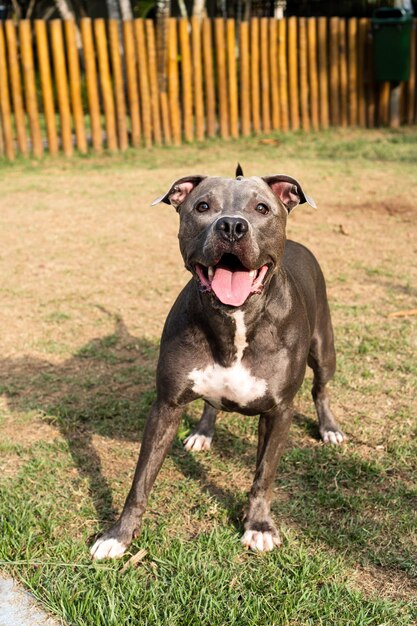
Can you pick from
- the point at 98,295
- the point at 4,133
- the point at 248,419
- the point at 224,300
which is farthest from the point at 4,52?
the point at 224,300

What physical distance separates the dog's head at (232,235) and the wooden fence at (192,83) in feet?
29.0

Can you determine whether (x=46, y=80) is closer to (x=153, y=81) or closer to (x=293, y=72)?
(x=153, y=81)

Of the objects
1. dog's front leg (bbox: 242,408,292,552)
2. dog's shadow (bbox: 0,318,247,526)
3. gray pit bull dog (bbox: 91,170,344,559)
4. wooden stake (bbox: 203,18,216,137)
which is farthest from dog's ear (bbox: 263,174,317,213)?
wooden stake (bbox: 203,18,216,137)

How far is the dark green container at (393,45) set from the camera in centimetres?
1256

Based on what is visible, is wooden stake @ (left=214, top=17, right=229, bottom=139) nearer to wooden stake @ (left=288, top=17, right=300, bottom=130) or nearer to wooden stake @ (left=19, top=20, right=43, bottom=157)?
wooden stake @ (left=288, top=17, right=300, bottom=130)

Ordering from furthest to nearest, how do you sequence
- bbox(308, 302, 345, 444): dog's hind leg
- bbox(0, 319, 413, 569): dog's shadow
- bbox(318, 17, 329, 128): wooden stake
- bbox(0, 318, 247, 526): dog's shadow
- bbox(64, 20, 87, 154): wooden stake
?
bbox(318, 17, 329, 128): wooden stake < bbox(64, 20, 87, 154): wooden stake < bbox(308, 302, 345, 444): dog's hind leg < bbox(0, 318, 247, 526): dog's shadow < bbox(0, 319, 413, 569): dog's shadow

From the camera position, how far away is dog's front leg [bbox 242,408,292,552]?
3.46 metres

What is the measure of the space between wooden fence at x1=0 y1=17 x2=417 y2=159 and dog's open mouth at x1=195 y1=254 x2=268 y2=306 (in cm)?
902

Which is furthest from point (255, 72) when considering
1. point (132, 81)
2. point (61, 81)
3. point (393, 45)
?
point (61, 81)

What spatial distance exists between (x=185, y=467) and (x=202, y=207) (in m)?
1.54

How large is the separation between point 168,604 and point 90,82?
10.0 metres

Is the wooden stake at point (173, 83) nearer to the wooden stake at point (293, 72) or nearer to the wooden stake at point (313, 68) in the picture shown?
the wooden stake at point (293, 72)

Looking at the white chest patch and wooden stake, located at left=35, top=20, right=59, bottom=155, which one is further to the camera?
wooden stake, located at left=35, top=20, right=59, bottom=155

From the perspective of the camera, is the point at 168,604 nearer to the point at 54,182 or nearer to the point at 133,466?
the point at 133,466
